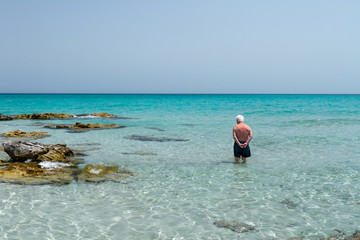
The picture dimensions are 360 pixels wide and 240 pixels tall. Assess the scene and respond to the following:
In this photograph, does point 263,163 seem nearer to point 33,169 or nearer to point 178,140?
point 178,140

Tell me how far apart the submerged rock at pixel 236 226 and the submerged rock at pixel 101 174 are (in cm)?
432

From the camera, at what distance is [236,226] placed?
6930mm

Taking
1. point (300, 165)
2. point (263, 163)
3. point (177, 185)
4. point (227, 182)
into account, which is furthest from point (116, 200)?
point (300, 165)

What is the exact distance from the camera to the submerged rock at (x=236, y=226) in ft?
22.2

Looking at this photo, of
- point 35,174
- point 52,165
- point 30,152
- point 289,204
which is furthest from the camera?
point 30,152

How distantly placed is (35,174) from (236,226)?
6744 mm

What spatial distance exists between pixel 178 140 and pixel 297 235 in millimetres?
13227

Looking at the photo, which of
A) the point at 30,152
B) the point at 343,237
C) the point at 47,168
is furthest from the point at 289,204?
the point at 30,152

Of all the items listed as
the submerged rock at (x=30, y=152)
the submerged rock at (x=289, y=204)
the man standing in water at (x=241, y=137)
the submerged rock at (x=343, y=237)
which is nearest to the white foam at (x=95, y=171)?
the submerged rock at (x=30, y=152)

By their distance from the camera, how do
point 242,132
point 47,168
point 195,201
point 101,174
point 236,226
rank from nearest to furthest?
point 236,226, point 195,201, point 101,174, point 47,168, point 242,132

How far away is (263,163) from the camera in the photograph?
13125 mm

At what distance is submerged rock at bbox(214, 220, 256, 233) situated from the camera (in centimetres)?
678

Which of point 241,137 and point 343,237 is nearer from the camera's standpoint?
point 343,237

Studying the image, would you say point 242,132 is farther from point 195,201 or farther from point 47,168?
point 47,168
